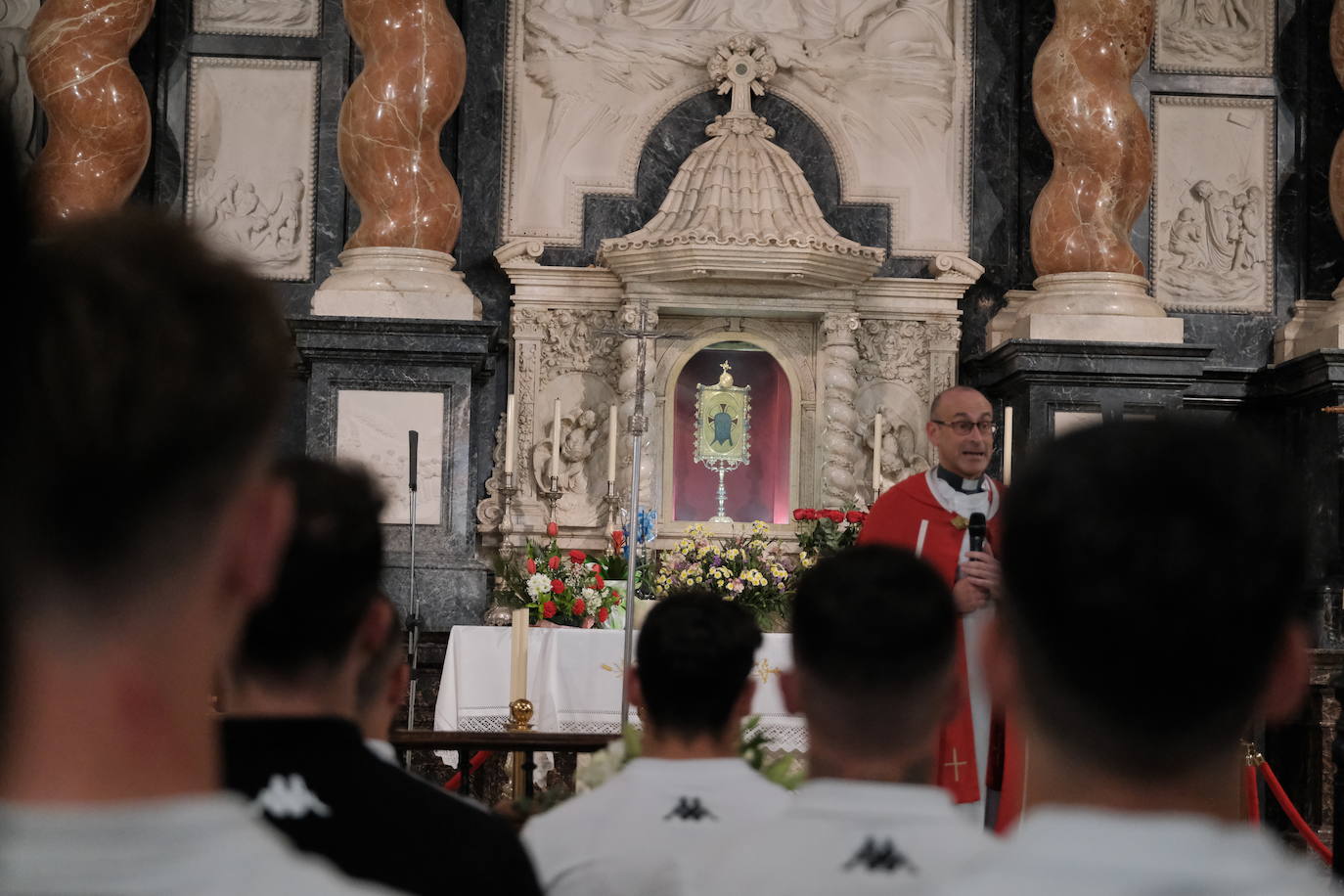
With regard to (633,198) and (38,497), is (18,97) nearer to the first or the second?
(633,198)

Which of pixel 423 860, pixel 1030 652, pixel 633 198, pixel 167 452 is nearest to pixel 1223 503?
pixel 1030 652

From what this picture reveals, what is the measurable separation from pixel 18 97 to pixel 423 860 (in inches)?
400

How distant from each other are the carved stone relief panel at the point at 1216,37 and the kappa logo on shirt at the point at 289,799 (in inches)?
414

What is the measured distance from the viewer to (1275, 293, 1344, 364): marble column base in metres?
9.84

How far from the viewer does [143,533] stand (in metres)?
0.88

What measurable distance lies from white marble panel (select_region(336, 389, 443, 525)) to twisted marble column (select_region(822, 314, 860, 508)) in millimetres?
2664

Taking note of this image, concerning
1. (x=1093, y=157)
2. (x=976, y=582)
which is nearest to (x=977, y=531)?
(x=976, y=582)

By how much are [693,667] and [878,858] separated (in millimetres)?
822

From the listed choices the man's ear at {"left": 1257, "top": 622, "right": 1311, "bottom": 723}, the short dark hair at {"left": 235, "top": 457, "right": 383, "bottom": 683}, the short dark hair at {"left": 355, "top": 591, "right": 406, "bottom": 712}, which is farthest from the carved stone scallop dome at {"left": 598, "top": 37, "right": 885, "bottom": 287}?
the man's ear at {"left": 1257, "top": 622, "right": 1311, "bottom": 723}

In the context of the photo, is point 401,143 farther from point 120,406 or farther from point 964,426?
point 120,406

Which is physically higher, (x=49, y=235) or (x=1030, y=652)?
(x=49, y=235)

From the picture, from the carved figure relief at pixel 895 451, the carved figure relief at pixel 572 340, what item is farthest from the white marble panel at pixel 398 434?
the carved figure relief at pixel 895 451

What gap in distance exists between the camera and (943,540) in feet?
18.7

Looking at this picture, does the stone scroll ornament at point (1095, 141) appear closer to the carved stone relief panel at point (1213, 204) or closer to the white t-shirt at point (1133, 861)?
the carved stone relief panel at point (1213, 204)
